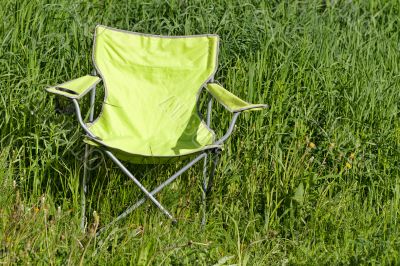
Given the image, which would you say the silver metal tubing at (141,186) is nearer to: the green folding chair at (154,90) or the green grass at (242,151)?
the green grass at (242,151)

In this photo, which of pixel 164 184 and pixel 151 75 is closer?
pixel 164 184

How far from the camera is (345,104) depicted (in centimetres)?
441

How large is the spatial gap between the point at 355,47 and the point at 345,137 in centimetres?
74

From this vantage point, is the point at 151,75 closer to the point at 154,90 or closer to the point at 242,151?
the point at 154,90

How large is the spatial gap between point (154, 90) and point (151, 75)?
8 centimetres

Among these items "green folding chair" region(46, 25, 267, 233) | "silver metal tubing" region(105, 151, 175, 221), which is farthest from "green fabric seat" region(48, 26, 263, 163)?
"silver metal tubing" region(105, 151, 175, 221)

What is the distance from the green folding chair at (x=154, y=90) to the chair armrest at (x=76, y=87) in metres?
0.01

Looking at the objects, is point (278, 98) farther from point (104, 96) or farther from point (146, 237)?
point (146, 237)

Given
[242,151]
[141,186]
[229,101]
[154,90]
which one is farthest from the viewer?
[154,90]

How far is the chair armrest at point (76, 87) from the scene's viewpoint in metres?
3.67

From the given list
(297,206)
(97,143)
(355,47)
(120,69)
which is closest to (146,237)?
(97,143)

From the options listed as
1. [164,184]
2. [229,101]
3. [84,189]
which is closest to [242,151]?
[229,101]

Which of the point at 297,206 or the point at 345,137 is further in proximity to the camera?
the point at 345,137

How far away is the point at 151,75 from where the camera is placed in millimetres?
4391
